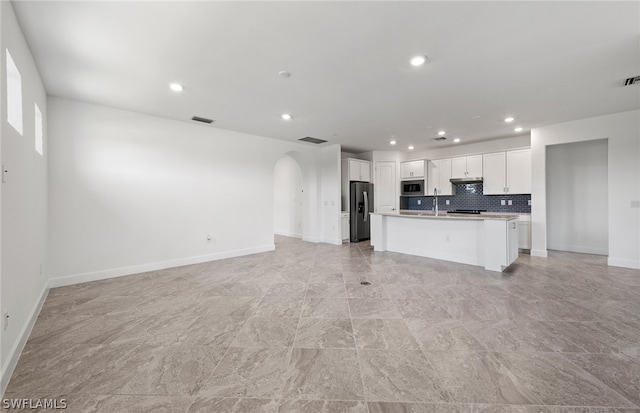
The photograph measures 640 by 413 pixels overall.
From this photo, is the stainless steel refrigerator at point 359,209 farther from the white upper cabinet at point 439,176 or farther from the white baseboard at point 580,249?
the white baseboard at point 580,249

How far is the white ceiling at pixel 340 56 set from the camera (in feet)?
6.79

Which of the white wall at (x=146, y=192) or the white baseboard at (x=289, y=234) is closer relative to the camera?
the white wall at (x=146, y=192)

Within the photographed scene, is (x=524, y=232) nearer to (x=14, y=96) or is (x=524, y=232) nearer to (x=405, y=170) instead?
(x=405, y=170)

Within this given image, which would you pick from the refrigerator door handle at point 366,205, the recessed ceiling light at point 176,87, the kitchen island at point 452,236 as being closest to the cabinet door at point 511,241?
the kitchen island at point 452,236

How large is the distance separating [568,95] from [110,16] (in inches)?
220

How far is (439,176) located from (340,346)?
643 cm

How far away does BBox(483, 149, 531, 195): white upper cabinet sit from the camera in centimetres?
586

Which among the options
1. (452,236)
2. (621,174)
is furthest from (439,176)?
(621,174)

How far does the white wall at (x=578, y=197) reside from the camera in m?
5.39

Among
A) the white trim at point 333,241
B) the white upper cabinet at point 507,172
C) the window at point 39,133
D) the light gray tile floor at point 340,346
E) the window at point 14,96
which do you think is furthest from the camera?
the white trim at point 333,241

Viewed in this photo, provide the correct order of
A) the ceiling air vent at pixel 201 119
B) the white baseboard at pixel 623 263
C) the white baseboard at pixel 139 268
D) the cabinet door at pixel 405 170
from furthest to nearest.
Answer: the cabinet door at pixel 405 170 < the ceiling air vent at pixel 201 119 < the white baseboard at pixel 623 263 < the white baseboard at pixel 139 268

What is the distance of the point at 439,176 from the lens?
7289mm

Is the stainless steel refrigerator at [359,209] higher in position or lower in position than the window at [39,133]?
lower

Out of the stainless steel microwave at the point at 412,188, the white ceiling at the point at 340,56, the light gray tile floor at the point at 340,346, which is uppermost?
the white ceiling at the point at 340,56
